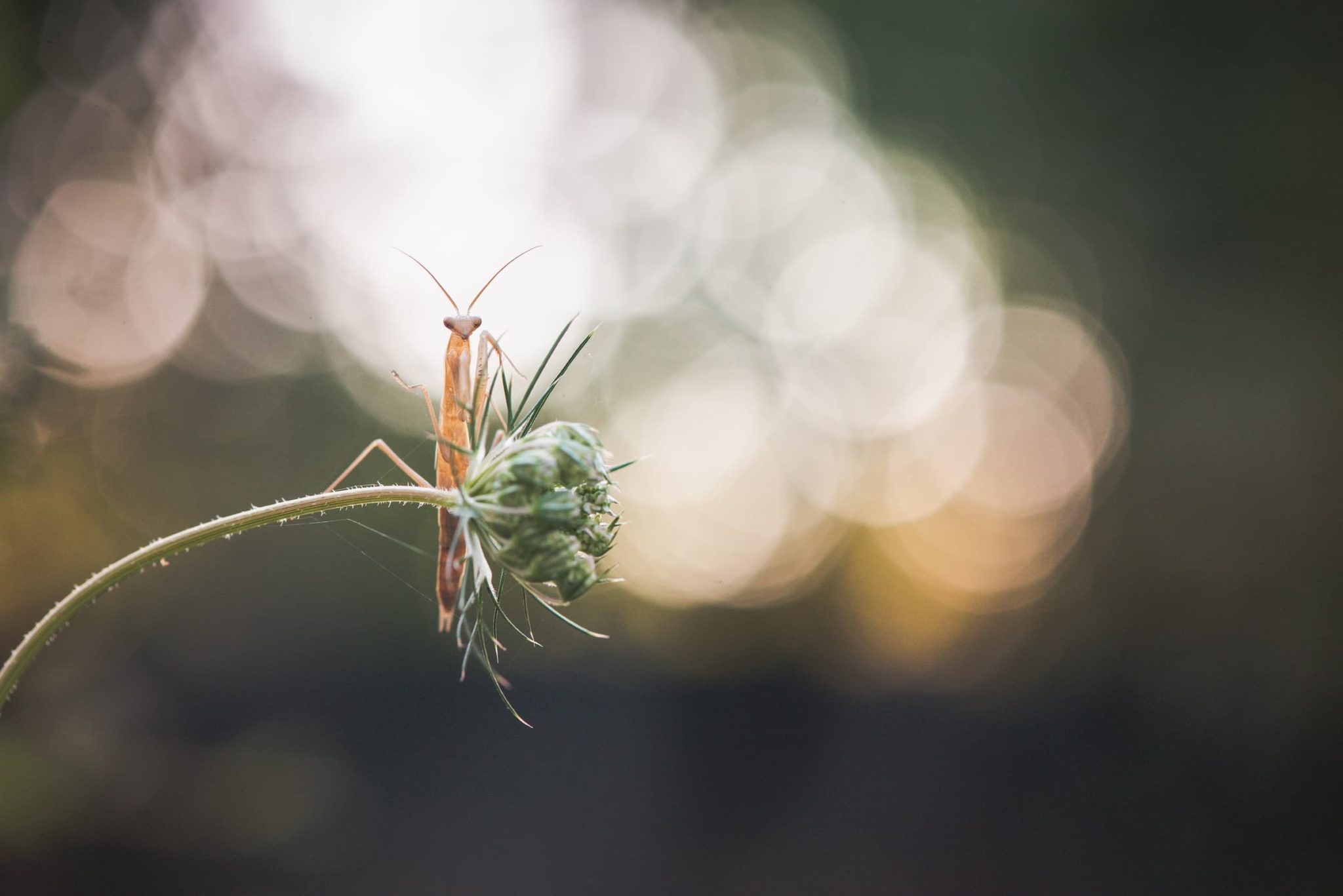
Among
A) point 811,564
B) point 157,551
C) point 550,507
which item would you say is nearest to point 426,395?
point 550,507

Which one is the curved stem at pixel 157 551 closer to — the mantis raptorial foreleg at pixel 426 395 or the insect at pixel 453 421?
the insect at pixel 453 421

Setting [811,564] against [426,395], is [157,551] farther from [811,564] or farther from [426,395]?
[811,564]

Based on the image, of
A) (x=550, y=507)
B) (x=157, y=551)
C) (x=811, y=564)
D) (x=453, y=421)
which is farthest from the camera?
(x=811, y=564)

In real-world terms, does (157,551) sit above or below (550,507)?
below

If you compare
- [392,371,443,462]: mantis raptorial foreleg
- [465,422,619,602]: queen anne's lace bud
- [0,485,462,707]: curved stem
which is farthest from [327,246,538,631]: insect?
[0,485,462,707]: curved stem

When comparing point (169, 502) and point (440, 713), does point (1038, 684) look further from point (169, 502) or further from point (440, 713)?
point (169, 502)

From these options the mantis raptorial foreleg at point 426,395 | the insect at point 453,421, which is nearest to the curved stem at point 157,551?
the insect at point 453,421

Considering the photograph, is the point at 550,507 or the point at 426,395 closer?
the point at 550,507

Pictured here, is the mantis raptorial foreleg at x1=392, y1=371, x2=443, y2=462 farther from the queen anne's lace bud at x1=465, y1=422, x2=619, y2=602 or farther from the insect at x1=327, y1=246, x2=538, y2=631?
the queen anne's lace bud at x1=465, y1=422, x2=619, y2=602
